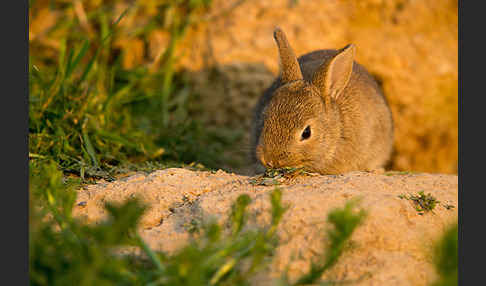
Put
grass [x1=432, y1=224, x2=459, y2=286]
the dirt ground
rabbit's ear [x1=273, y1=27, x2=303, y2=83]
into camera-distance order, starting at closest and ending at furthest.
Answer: grass [x1=432, y1=224, x2=459, y2=286] → the dirt ground → rabbit's ear [x1=273, y1=27, x2=303, y2=83]

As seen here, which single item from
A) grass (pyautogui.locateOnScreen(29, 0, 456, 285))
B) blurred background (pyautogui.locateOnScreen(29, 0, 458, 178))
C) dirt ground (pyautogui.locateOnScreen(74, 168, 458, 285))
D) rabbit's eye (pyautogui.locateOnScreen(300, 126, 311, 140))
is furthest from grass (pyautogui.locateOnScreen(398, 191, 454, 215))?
blurred background (pyautogui.locateOnScreen(29, 0, 458, 178))

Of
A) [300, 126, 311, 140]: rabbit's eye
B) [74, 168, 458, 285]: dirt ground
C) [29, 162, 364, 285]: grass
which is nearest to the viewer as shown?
[29, 162, 364, 285]: grass

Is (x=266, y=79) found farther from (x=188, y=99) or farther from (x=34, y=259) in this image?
(x=34, y=259)

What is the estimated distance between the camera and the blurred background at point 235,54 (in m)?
5.37

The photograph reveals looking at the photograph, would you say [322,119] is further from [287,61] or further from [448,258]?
[448,258]

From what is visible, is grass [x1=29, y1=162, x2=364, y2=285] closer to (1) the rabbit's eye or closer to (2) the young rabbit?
(2) the young rabbit

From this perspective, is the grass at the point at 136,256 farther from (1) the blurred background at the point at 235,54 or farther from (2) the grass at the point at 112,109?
(1) the blurred background at the point at 235,54

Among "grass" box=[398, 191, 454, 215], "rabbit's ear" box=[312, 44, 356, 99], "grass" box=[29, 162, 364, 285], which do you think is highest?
"rabbit's ear" box=[312, 44, 356, 99]

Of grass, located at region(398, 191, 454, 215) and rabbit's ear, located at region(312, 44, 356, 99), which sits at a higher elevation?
rabbit's ear, located at region(312, 44, 356, 99)

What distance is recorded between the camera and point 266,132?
3639mm

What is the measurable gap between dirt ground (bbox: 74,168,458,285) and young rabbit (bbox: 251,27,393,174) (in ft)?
1.51

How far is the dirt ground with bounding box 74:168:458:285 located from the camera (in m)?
2.21

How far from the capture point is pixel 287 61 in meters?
4.10

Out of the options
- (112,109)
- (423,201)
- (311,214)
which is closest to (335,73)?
(423,201)
